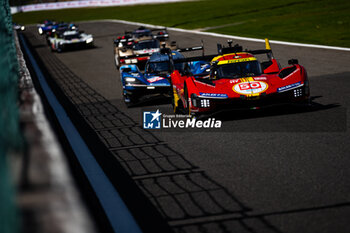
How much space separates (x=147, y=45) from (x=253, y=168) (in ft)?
51.8

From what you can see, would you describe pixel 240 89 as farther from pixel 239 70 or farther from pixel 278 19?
pixel 278 19

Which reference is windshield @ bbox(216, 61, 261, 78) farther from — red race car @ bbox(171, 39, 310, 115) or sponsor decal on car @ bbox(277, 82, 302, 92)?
sponsor decal on car @ bbox(277, 82, 302, 92)

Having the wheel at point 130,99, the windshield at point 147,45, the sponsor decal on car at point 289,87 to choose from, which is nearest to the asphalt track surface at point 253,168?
the wheel at point 130,99

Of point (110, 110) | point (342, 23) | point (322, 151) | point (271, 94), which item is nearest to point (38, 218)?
point (322, 151)

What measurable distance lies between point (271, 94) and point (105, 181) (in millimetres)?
4228

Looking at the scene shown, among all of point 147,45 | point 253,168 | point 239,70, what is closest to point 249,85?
point 239,70

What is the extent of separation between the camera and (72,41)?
3319 centimetres

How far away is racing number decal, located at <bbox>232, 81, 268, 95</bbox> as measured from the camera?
32.7 feet

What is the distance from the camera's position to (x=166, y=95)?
42.8 ft

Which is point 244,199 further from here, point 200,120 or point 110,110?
point 110,110

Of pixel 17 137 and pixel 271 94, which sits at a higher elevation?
pixel 17 137

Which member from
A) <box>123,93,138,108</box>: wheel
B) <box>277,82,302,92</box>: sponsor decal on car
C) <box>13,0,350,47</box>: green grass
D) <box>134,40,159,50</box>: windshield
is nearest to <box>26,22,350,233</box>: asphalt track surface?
<box>123,93,138,108</box>: wheel

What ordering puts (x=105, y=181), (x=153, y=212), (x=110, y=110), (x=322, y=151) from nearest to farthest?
(x=153, y=212)
(x=105, y=181)
(x=322, y=151)
(x=110, y=110)

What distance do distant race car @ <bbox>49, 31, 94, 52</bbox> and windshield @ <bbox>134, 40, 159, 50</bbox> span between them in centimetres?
1137
